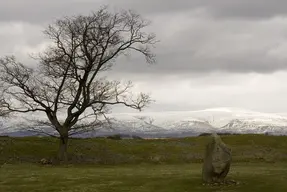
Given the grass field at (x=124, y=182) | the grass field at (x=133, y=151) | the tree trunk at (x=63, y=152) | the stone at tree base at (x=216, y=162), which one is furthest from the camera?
the grass field at (x=133, y=151)

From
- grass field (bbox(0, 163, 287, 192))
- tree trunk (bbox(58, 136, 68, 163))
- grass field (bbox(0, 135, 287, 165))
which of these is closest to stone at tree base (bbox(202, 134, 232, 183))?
grass field (bbox(0, 163, 287, 192))

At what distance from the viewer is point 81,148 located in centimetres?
6241

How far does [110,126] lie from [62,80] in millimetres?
7688

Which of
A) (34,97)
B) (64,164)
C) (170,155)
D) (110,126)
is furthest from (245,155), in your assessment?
(34,97)

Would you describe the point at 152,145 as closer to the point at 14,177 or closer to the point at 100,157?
the point at 100,157

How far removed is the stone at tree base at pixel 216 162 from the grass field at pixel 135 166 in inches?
43.0

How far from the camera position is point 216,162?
109 ft

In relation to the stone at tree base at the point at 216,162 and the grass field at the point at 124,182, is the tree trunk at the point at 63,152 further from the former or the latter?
the stone at tree base at the point at 216,162

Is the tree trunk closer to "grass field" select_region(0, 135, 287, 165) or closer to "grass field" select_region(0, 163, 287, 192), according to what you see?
"grass field" select_region(0, 135, 287, 165)

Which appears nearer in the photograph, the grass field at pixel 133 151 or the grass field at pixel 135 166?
the grass field at pixel 135 166

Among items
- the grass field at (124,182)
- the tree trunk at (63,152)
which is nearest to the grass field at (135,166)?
the grass field at (124,182)

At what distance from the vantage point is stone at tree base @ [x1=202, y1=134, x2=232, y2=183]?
33.3 m

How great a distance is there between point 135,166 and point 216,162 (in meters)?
20.3

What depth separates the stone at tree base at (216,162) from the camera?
1313 inches
